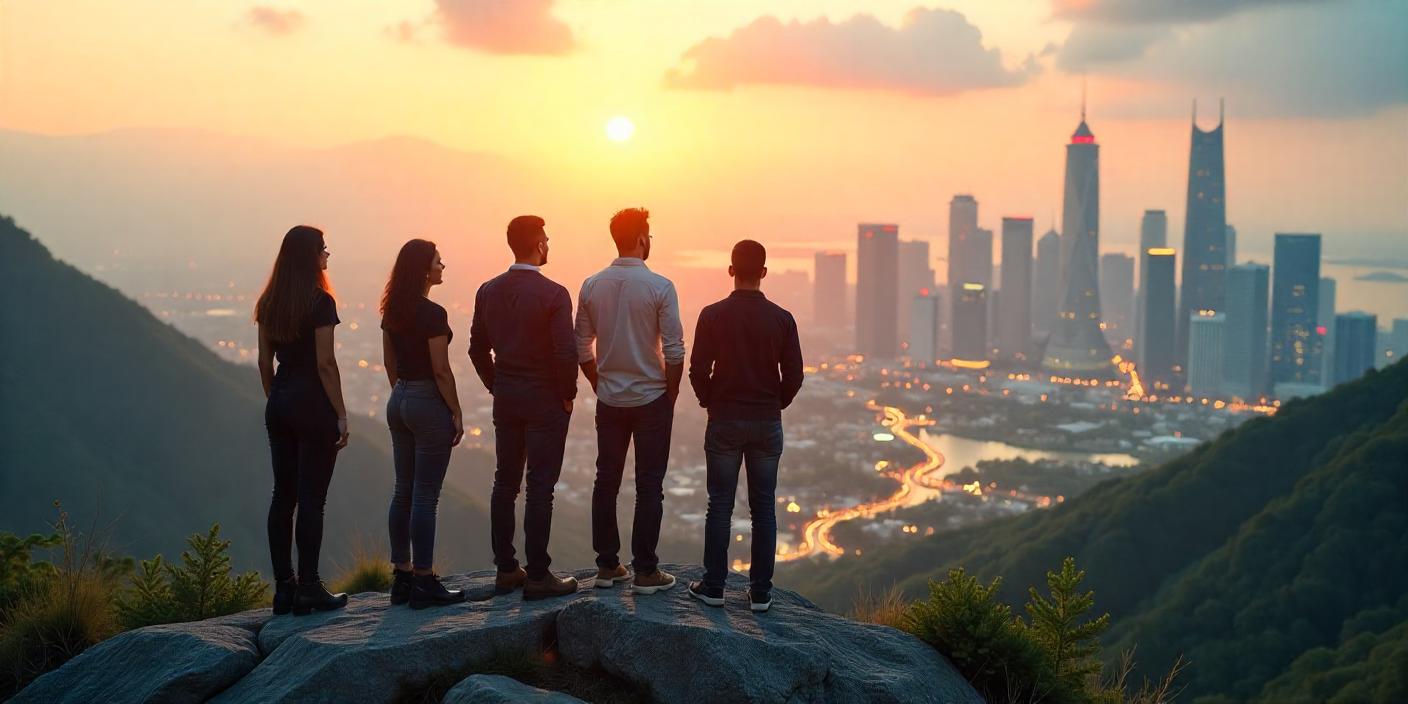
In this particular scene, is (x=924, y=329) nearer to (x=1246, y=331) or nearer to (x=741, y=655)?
(x=1246, y=331)

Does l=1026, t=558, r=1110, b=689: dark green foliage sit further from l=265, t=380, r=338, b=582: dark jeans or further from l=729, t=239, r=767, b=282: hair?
l=265, t=380, r=338, b=582: dark jeans

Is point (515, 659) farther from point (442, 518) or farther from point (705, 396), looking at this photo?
point (442, 518)

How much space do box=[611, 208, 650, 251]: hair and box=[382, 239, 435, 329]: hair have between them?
115 cm

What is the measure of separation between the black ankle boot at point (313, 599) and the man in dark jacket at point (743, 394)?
2.44 metres

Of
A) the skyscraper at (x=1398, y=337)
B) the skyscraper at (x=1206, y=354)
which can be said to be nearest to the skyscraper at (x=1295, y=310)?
the skyscraper at (x=1206, y=354)

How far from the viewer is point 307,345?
5.95 m

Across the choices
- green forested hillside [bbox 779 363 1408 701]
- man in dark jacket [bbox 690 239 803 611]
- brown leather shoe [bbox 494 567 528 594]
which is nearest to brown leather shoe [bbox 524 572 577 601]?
brown leather shoe [bbox 494 567 528 594]

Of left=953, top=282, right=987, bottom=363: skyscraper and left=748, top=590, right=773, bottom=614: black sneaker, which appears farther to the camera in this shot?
left=953, top=282, right=987, bottom=363: skyscraper

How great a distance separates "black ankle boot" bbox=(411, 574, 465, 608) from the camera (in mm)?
6328

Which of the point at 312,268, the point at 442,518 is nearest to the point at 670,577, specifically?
the point at 312,268

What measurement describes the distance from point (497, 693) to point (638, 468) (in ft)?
5.47

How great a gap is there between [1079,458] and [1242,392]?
6932cm

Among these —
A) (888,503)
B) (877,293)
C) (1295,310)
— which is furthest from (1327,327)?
(888,503)

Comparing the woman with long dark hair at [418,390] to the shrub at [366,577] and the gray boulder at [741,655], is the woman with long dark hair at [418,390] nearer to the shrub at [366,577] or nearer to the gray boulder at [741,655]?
the gray boulder at [741,655]
